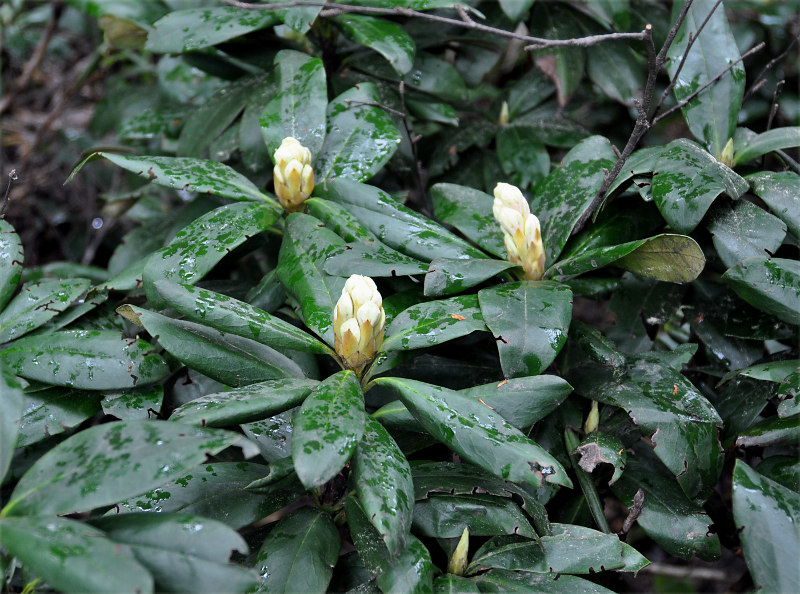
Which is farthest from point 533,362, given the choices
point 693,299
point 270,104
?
point 270,104

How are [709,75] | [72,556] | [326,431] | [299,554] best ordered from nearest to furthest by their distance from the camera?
1. [72,556]
2. [326,431]
3. [299,554]
4. [709,75]

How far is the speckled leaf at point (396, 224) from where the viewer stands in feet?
4.09

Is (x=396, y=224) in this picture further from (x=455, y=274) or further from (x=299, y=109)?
(x=299, y=109)

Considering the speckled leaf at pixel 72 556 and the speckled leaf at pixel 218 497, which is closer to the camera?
the speckled leaf at pixel 72 556

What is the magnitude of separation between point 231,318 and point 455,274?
39cm

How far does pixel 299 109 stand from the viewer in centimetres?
145

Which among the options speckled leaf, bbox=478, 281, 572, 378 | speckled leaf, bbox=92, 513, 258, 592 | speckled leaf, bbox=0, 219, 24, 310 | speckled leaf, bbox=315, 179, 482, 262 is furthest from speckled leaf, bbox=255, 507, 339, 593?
speckled leaf, bbox=0, 219, 24, 310

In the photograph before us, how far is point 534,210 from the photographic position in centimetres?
138

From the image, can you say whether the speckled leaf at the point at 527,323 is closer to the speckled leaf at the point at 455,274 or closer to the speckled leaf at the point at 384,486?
the speckled leaf at the point at 455,274

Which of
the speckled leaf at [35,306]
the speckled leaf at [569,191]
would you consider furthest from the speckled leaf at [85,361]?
the speckled leaf at [569,191]

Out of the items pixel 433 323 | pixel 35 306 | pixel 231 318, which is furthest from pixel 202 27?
pixel 433 323

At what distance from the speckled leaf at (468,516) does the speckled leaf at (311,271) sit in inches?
12.4

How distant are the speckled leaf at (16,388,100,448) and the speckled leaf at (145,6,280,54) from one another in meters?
0.80

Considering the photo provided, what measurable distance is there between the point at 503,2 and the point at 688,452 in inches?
44.8
